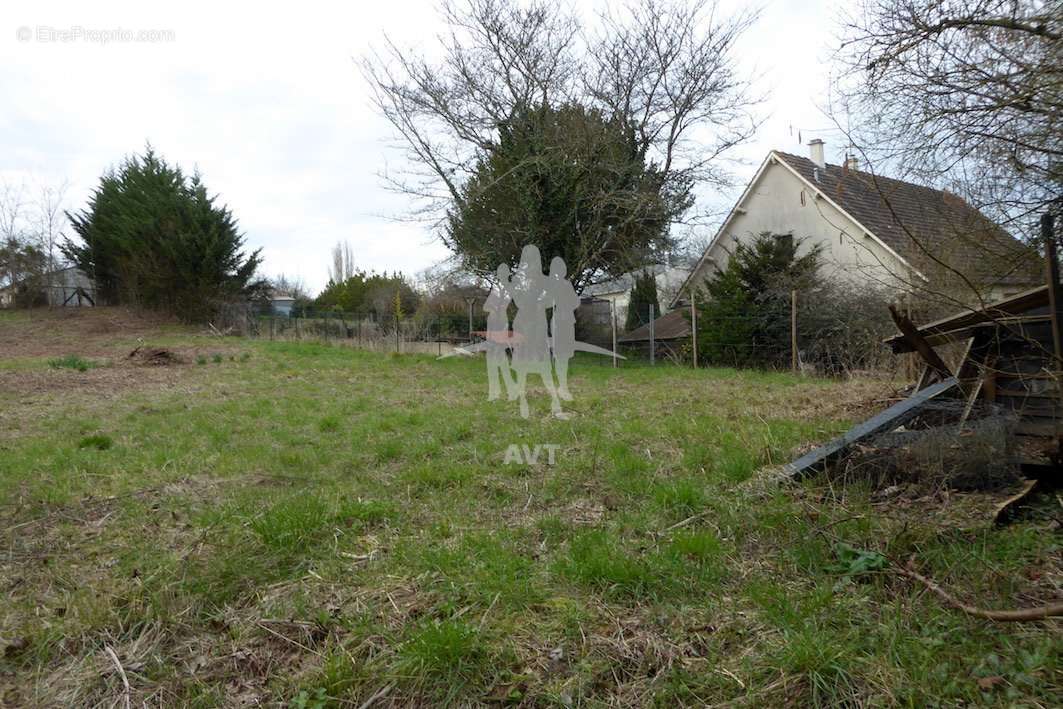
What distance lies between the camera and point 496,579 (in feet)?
10.2

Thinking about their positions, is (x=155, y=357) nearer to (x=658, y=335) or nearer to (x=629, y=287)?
(x=658, y=335)

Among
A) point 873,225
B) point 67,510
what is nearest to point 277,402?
point 67,510

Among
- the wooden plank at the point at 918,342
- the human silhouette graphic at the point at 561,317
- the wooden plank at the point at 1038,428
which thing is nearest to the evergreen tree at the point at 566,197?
the human silhouette graphic at the point at 561,317

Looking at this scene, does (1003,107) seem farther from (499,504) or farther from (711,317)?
(711,317)

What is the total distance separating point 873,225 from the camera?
49.2 ft

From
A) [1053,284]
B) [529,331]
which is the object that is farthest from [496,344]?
[1053,284]

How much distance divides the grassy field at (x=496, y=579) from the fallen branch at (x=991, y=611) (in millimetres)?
71

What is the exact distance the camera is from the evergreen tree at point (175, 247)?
23.9 metres

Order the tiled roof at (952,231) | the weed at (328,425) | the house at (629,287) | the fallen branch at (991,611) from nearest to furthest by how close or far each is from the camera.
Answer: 1. the fallen branch at (991,611)
2. the tiled roof at (952,231)
3. the weed at (328,425)
4. the house at (629,287)

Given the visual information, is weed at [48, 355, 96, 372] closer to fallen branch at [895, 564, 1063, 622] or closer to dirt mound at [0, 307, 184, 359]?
dirt mound at [0, 307, 184, 359]

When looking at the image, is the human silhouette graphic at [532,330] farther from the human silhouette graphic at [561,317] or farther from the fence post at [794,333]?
the fence post at [794,333]

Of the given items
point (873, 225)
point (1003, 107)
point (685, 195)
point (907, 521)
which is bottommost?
point (907, 521)

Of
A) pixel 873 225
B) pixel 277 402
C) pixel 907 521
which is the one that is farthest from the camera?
pixel 873 225

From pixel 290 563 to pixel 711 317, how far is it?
13649mm
